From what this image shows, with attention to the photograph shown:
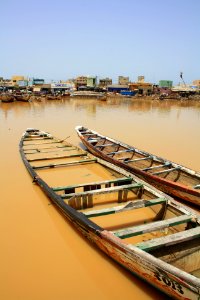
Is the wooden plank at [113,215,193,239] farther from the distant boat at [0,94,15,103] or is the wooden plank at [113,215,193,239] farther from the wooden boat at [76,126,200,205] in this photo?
the distant boat at [0,94,15,103]

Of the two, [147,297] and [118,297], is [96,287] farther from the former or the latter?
[147,297]

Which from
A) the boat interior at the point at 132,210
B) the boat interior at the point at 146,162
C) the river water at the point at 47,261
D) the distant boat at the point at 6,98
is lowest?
the river water at the point at 47,261

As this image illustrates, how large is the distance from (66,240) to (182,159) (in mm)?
6320

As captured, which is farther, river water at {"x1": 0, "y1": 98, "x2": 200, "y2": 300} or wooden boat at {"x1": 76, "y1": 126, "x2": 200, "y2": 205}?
wooden boat at {"x1": 76, "y1": 126, "x2": 200, "y2": 205}

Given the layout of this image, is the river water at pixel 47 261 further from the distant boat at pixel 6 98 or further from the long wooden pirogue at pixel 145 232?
the distant boat at pixel 6 98

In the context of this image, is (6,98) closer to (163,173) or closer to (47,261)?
(163,173)

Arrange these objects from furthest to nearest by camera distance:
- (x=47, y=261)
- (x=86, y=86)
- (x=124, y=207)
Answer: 1. (x=86, y=86)
2. (x=124, y=207)
3. (x=47, y=261)

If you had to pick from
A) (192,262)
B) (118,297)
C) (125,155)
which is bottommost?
(118,297)

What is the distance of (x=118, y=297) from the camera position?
11.1 ft

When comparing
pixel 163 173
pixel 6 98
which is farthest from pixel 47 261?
pixel 6 98

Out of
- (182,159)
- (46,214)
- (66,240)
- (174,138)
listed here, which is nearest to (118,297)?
(66,240)

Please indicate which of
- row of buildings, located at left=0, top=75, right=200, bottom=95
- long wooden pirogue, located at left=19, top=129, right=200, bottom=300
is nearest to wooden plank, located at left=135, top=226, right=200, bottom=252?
long wooden pirogue, located at left=19, top=129, right=200, bottom=300

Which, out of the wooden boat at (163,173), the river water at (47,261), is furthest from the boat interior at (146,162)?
the river water at (47,261)

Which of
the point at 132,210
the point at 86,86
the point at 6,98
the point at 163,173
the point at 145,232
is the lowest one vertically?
the point at 132,210
